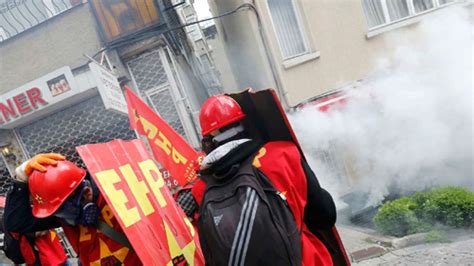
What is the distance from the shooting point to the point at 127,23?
7.30 m

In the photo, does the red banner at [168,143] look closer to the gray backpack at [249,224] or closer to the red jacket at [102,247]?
the red jacket at [102,247]

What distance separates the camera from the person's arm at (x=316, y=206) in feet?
6.51

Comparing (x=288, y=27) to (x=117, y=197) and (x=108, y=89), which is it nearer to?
(x=108, y=89)

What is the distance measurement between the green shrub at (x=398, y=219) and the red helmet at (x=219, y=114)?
496 cm

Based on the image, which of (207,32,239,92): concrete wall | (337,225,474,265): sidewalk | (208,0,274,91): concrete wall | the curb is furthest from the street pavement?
(207,32,239,92): concrete wall

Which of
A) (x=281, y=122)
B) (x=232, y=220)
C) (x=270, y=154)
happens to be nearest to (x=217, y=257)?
(x=232, y=220)

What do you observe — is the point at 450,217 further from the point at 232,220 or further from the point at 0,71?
the point at 0,71

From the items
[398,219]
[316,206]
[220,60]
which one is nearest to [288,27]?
[398,219]

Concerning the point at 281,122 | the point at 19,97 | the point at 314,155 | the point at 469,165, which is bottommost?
the point at 469,165

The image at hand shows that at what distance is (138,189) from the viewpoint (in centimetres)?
230

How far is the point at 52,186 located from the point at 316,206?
1.50m

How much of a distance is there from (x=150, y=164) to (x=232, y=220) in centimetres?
110

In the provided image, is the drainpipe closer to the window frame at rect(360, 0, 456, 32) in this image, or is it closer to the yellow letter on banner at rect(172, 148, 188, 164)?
the window frame at rect(360, 0, 456, 32)

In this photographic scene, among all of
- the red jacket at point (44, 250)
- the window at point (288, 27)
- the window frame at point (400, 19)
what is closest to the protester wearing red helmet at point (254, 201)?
the red jacket at point (44, 250)
